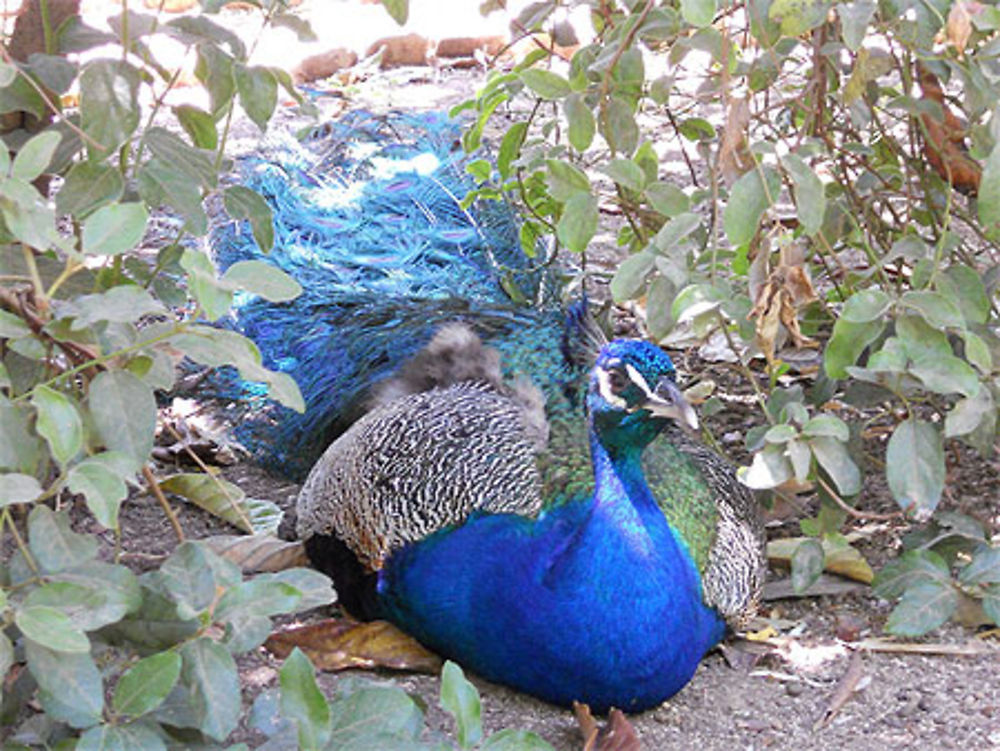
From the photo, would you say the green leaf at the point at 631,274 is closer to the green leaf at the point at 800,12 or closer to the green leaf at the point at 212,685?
the green leaf at the point at 800,12

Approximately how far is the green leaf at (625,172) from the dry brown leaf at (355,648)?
77 cm

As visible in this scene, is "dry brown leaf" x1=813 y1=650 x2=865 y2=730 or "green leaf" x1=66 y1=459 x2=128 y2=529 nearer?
"green leaf" x1=66 y1=459 x2=128 y2=529

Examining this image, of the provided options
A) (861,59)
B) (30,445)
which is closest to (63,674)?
(30,445)

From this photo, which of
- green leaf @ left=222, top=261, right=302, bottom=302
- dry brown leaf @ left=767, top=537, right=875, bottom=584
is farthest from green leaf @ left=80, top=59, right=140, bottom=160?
dry brown leaf @ left=767, top=537, right=875, bottom=584

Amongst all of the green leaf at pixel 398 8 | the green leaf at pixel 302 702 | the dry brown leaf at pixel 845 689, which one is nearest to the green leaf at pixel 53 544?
the green leaf at pixel 302 702

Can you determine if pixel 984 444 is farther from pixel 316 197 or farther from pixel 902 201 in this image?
pixel 316 197

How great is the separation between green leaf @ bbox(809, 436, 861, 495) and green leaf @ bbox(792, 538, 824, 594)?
10.6 inches

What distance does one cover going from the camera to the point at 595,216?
2.00 m

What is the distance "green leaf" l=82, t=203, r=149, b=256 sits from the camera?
140cm

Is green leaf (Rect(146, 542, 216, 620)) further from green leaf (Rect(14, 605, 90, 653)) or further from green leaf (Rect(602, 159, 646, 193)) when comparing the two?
green leaf (Rect(602, 159, 646, 193))

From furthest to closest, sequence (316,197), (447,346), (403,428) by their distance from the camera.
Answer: (316,197)
(447,346)
(403,428)

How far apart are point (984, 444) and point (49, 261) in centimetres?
125

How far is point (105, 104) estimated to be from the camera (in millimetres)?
1648

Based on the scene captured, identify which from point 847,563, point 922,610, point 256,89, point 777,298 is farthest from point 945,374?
point 256,89
